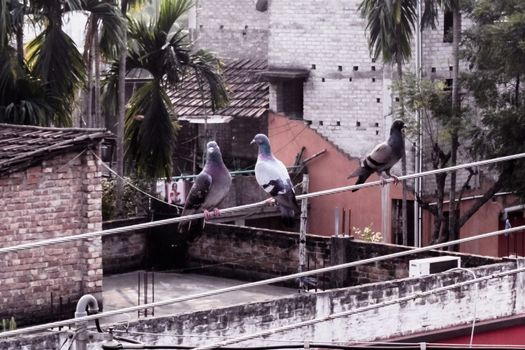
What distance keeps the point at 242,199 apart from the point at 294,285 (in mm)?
7873

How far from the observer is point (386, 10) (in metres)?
27.9

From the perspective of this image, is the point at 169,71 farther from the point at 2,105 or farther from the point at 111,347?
the point at 111,347

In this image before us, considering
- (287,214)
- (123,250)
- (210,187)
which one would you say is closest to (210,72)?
(123,250)

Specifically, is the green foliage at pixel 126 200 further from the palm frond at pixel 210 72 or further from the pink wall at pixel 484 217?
the pink wall at pixel 484 217

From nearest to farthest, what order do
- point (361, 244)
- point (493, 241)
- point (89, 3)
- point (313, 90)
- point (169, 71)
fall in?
1. point (361, 244)
2. point (89, 3)
3. point (169, 71)
4. point (493, 241)
5. point (313, 90)

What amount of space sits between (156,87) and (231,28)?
1182 centimetres

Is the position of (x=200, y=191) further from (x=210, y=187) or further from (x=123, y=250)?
(x=123, y=250)

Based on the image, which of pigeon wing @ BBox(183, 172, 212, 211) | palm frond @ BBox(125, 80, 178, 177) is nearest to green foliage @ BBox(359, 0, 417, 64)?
palm frond @ BBox(125, 80, 178, 177)

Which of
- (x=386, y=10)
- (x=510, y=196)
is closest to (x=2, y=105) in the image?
(x=386, y=10)

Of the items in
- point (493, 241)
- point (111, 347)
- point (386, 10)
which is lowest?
point (493, 241)

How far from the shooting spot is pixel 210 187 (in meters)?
12.6

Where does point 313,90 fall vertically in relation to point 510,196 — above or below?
above

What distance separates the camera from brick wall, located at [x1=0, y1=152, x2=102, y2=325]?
19.2 meters

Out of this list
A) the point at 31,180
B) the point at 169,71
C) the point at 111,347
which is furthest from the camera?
the point at 169,71
